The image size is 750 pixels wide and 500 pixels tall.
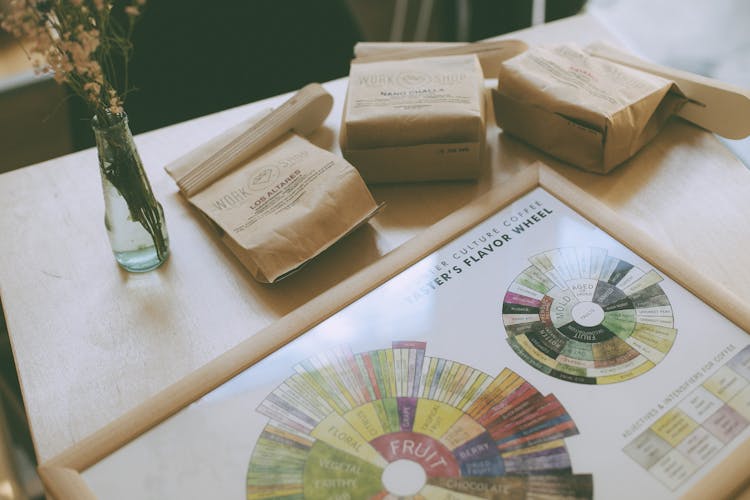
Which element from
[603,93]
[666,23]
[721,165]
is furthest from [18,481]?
[666,23]

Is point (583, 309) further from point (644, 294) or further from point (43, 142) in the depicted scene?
point (43, 142)

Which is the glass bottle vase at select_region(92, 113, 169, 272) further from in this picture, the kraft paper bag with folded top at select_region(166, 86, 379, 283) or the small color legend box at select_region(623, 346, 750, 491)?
the small color legend box at select_region(623, 346, 750, 491)

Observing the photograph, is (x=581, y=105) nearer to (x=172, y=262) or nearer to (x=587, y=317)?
(x=587, y=317)

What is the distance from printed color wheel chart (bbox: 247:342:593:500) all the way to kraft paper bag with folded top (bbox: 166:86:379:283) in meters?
0.16

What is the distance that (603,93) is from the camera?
92 centimetres

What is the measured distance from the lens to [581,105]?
2.95 ft

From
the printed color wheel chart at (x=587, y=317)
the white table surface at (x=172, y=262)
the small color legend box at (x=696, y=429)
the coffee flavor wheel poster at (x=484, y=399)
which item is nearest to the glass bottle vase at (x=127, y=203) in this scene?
the white table surface at (x=172, y=262)

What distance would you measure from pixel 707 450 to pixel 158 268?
0.66m

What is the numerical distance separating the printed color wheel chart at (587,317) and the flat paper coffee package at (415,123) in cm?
19

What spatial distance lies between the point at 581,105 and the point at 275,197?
420 millimetres

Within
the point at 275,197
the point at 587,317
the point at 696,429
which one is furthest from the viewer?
the point at 275,197

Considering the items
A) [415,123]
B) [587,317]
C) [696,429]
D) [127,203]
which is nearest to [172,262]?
[127,203]

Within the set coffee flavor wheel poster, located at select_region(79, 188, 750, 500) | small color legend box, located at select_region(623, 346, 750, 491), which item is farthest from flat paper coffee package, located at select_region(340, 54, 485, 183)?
small color legend box, located at select_region(623, 346, 750, 491)

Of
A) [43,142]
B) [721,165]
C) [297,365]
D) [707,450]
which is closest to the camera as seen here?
[707,450]
